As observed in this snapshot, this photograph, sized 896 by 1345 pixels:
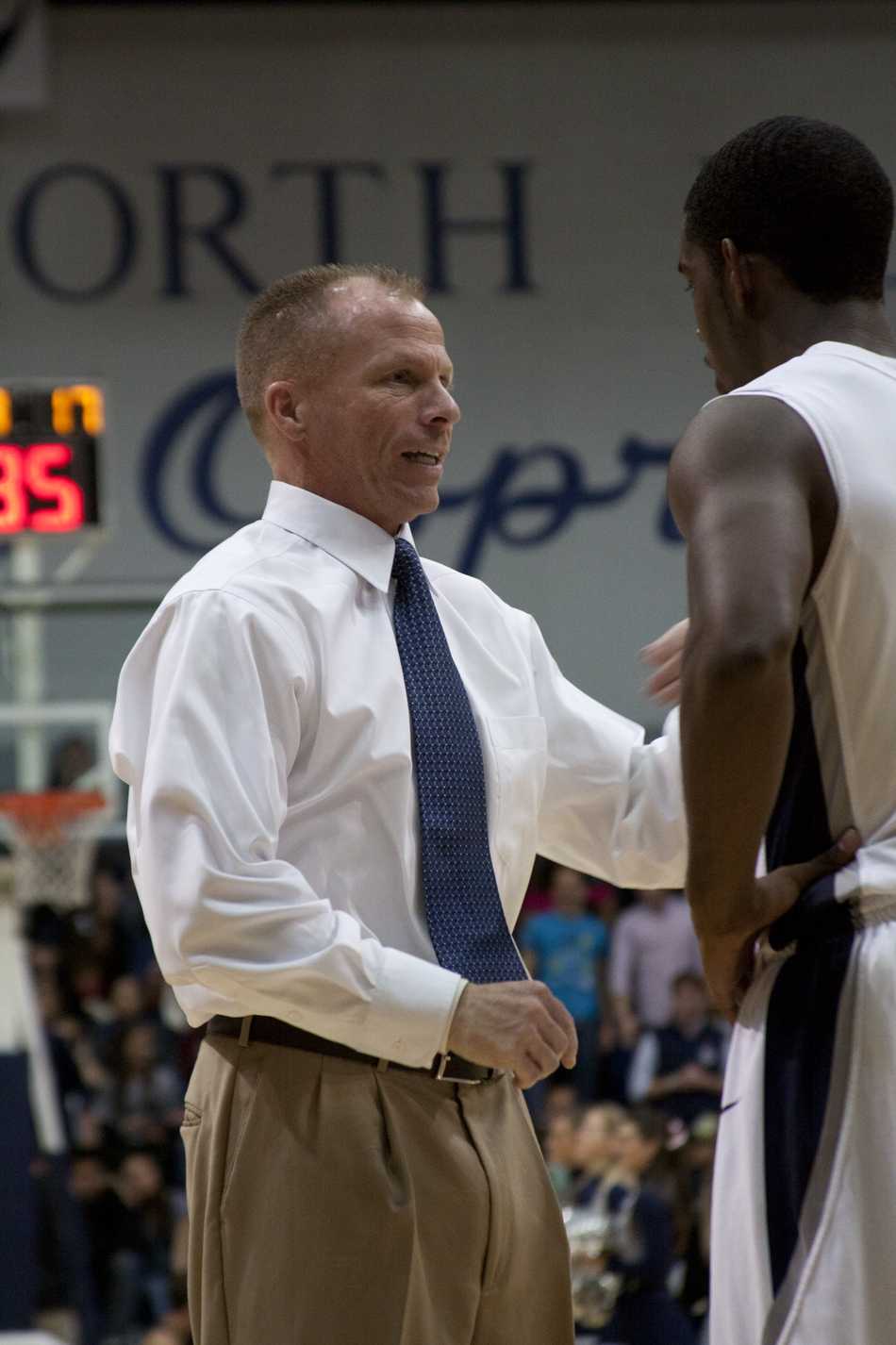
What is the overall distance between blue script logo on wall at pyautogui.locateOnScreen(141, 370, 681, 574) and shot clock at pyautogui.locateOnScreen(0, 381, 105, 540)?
4096 millimetres

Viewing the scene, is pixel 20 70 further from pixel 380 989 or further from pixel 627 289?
pixel 380 989

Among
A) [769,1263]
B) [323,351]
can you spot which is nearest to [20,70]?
[323,351]

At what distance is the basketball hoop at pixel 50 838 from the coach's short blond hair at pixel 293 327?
730 centimetres

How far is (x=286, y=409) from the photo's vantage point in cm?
293

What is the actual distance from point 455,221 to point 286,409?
10.5 m

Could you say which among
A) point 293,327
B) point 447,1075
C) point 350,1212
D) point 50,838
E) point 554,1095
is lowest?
point 554,1095

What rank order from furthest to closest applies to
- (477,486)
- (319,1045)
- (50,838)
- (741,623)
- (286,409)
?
(477,486) < (50,838) < (286,409) < (319,1045) < (741,623)

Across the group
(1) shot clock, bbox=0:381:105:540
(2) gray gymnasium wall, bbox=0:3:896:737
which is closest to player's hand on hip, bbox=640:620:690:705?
(1) shot clock, bbox=0:381:105:540

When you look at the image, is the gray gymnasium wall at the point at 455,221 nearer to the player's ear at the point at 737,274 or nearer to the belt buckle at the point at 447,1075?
the belt buckle at the point at 447,1075

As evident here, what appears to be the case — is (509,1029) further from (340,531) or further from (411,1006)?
(340,531)

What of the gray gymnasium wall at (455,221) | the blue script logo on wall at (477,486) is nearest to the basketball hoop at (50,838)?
the gray gymnasium wall at (455,221)

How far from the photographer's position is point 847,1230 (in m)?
2.05

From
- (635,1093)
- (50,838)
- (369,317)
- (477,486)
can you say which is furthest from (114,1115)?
(369,317)

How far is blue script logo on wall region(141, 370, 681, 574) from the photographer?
13.0 m
